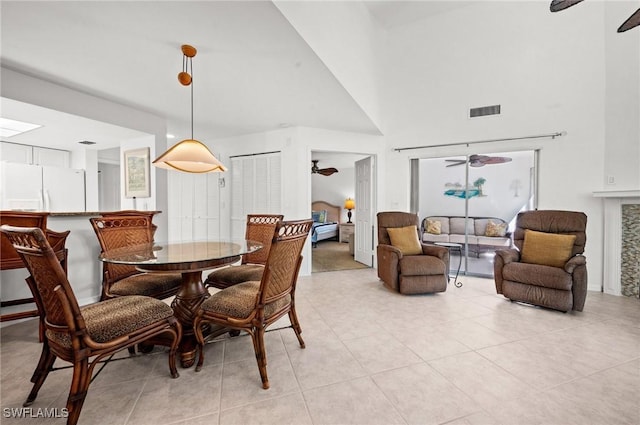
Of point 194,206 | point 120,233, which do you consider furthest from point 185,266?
point 194,206

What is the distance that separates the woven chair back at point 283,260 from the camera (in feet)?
5.06

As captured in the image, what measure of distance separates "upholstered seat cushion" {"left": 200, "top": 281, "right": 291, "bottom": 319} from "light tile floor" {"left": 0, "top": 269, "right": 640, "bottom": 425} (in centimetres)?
42

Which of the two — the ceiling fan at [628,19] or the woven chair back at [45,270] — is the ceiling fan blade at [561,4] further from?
the woven chair back at [45,270]

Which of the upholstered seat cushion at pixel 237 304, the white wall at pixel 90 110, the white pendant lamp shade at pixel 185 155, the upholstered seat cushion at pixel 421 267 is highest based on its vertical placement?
the white wall at pixel 90 110

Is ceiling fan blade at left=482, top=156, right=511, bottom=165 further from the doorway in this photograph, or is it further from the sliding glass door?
the doorway

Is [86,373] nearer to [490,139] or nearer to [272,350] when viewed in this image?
[272,350]

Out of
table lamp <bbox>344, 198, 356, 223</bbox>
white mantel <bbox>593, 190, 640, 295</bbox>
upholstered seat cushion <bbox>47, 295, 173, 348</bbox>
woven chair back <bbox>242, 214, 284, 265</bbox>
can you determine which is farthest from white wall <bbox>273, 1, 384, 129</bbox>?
table lamp <bbox>344, 198, 356, 223</bbox>

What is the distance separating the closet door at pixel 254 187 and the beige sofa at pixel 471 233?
2.92 metres

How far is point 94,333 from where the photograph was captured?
4.21 ft

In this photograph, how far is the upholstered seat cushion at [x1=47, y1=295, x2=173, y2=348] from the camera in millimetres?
1293

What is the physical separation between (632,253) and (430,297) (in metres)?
2.51

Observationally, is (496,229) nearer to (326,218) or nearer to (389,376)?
(389,376)

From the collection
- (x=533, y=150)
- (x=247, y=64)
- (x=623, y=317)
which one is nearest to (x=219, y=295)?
(x=247, y=64)

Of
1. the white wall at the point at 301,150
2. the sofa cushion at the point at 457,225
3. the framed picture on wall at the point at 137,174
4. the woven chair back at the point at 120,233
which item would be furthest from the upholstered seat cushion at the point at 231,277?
the sofa cushion at the point at 457,225
